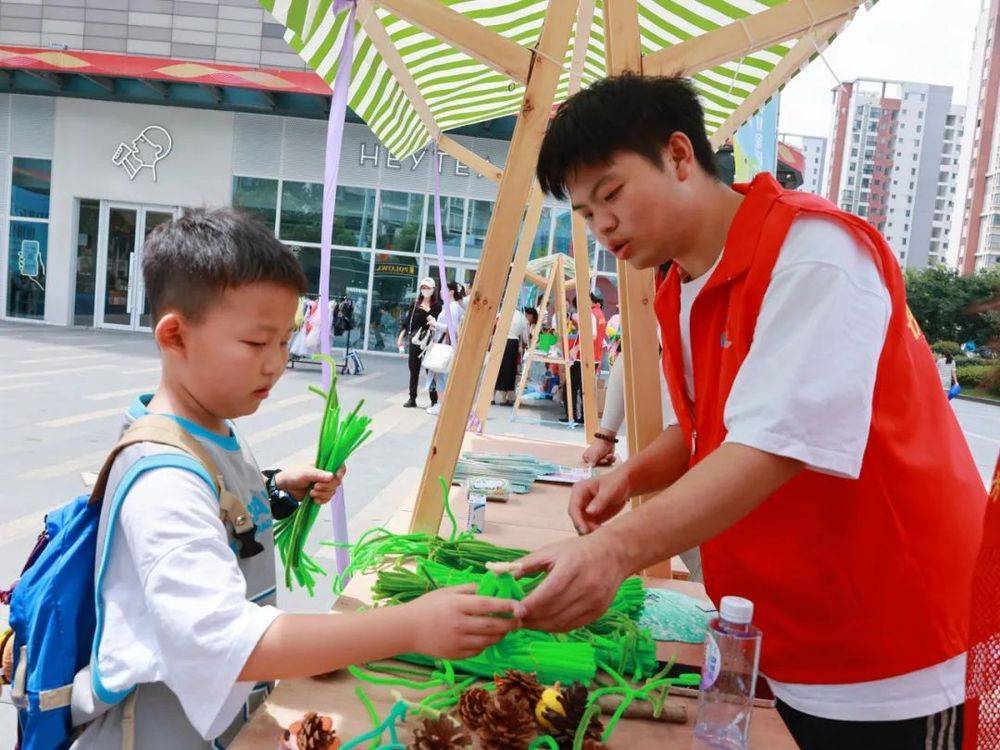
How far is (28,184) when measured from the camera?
56.4ft

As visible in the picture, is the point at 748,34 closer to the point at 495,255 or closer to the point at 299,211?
the point at 495,255

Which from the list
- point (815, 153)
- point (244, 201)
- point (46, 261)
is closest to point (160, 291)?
point (244, 201)

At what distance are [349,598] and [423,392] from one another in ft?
32.3

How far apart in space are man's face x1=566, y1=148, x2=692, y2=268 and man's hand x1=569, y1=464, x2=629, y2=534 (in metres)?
0.49

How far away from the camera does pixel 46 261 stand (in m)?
17.3

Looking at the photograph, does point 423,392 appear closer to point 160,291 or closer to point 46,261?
point 160,291

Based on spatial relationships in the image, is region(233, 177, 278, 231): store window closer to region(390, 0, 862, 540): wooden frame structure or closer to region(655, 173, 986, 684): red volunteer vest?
region(390, 0, 862, 540): wooden frame structure

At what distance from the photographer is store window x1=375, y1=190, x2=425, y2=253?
16734 millimetres

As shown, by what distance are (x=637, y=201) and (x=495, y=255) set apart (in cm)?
54

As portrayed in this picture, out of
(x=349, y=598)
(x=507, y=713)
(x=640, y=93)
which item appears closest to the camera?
(x=507, y=713)

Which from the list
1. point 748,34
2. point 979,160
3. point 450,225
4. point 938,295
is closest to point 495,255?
point 748,34

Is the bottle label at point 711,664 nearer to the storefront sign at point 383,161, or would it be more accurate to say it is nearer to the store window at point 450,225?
the store window at point 450,225

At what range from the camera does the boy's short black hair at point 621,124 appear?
49.4 inches

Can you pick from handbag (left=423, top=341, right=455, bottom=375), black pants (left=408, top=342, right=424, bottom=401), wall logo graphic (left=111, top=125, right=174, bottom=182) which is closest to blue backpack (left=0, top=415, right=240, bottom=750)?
handbag (left=423, top=341, right=455, bottom=375)
